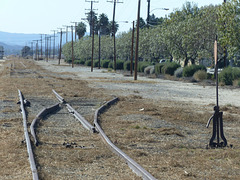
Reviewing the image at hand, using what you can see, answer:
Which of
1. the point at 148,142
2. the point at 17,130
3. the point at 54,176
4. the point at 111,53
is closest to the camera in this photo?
the point at 54,176

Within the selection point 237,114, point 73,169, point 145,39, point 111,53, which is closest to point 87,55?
point 111,53

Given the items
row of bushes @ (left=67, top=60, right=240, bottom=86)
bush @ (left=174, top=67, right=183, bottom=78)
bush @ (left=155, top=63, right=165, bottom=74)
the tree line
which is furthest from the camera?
bush @ (left=155, top=63, right=165, bottom=74)

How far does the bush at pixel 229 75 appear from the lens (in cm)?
3556

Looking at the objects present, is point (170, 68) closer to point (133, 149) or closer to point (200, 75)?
point (200, 75)

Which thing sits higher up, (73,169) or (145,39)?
(145,39)

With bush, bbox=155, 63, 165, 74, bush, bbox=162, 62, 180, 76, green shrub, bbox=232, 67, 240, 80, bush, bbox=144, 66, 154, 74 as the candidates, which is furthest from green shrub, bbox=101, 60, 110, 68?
green shrub, bbox=232, 67, 240, 80

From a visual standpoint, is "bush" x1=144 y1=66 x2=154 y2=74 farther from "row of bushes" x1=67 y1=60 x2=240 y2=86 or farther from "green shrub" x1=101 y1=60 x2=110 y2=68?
"green shrub" x1=101 y1=60 x2=110 y2=68

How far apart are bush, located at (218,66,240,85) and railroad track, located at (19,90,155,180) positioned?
23.3 metres

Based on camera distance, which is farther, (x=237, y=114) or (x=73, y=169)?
(x=237, y=114)

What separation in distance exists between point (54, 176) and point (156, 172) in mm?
1616

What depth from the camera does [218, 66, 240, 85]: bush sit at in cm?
3556

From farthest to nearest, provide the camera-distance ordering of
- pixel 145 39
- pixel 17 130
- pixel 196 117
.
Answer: pixel 145 39, pixel 196 117, pixel 17 130

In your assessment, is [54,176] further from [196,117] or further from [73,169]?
[196,117]

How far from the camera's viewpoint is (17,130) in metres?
11.9
